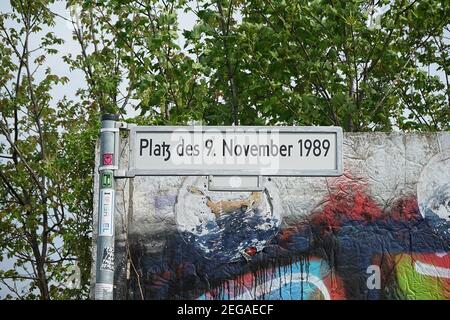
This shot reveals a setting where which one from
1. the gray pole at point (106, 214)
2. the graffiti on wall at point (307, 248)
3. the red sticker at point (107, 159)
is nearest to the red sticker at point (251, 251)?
the graffiti on wall at point (307, 248)

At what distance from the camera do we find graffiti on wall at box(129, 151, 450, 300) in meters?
7.62

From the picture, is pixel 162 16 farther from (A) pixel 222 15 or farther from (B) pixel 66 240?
(B) pixel 66 240

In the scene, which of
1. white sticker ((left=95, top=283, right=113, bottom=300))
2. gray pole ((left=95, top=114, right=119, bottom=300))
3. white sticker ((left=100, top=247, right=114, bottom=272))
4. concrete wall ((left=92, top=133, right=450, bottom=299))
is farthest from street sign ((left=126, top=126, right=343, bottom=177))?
concrete wall ((left=92, top=133, right=450, bottom=299))

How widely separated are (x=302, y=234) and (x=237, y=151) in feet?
5.44

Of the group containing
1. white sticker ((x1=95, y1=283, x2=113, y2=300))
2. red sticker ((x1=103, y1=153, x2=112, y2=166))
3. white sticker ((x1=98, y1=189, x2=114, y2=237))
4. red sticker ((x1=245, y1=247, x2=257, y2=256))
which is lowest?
white sticker ((x1=95, y1=283, x2=113, y2=300))

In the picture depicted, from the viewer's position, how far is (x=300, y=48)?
11.3m

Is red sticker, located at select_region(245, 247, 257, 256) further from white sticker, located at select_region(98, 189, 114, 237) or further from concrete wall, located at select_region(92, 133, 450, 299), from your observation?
white sticker, located at select_region(98, 189, 114, 237)

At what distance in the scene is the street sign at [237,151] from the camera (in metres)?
6.23

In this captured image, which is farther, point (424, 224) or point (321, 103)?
point (321, 103)

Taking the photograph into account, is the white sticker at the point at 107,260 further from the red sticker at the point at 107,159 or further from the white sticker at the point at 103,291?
the red sticker at the point at 107,159

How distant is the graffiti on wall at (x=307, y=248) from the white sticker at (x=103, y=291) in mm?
2121

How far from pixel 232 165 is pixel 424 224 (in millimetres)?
2251

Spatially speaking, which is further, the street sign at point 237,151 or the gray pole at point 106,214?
the street sign at point 237,151
